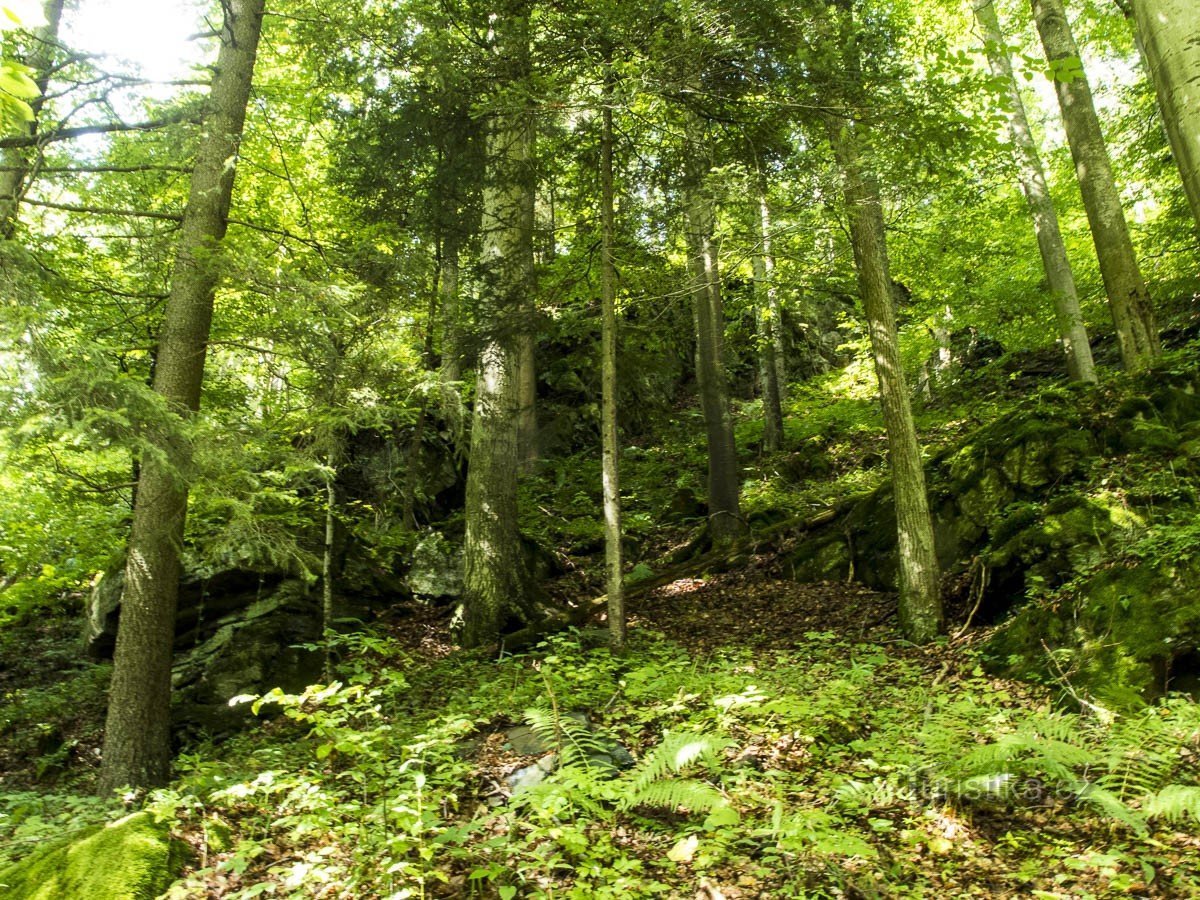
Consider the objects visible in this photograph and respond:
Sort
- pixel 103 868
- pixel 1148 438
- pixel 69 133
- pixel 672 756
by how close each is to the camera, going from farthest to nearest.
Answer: pixel 1148 438, pixel 69 133, pixel 672 756, pixel 103 868

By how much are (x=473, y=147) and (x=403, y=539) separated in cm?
625

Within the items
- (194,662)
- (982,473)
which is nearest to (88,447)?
(194,662)

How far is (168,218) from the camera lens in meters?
7.03

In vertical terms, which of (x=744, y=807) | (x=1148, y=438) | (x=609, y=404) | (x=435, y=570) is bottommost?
(x=744, y=807)

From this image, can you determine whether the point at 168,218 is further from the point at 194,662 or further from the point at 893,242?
the point at 893,242

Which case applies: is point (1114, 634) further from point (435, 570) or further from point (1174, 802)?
point (435, 570)

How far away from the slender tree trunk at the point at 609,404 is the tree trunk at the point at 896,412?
262cm

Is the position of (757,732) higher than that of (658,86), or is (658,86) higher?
(658,86)

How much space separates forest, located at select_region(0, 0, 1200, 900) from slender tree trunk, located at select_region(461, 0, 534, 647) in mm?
62

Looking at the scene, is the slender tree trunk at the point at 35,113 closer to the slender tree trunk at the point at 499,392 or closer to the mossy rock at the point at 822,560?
the slender tree trunk at the point at 499,392

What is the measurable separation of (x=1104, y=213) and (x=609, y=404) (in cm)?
775

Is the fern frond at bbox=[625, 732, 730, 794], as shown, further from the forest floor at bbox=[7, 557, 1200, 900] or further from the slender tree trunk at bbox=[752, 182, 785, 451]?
the slender tree trunk at bbox=[752, 182, 785, 451]

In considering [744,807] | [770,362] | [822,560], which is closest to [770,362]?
[770,362]

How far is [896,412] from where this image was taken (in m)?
7.52
